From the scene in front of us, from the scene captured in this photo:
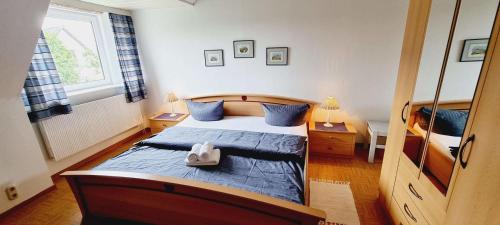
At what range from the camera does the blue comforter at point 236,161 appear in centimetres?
160

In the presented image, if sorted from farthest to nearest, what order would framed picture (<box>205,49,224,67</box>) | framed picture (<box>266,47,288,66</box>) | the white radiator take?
framed picture (<box>205,49,224,67</box>) < framed picture (<box>266,47,288,66</box>) < the white radiator

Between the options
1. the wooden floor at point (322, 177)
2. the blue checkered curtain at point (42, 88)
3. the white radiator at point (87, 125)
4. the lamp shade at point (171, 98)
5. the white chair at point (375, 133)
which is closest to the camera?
the wooden floor at point (322, 177)

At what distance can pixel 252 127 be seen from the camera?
9.14ft

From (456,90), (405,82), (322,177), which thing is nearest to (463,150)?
(456,90)

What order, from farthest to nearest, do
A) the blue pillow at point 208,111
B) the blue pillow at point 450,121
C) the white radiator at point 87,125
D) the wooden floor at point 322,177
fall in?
the blue pillow at point 208,111
the white radiator at point 87,125
the wooden floor at point 322,177
the blue pillow at point 450,121

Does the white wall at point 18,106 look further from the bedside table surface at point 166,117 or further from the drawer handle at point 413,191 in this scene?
the drawer handle at point 413,191

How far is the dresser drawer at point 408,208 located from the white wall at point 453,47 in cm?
70

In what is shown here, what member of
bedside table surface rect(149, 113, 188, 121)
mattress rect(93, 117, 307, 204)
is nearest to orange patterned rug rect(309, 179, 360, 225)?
mattress rect(93, 117, 307, 204)

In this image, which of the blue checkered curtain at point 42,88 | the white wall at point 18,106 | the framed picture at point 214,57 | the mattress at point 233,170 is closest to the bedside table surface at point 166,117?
the framed picture at point 214,57

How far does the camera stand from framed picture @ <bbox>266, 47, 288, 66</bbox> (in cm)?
294

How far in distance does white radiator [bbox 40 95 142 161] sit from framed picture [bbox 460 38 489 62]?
3633 millimetres

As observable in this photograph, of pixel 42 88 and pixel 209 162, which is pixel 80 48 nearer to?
pixel 42 88

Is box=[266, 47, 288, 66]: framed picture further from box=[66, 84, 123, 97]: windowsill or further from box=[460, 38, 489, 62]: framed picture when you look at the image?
box=[66, 84, 123, 97]: windowsill

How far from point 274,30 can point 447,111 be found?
219 centimetres
